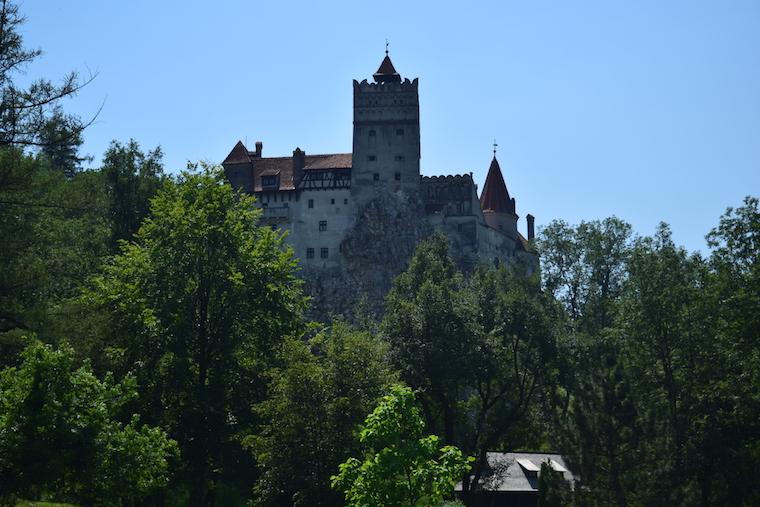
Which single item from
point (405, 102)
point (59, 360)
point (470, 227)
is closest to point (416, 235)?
point (470, 227)

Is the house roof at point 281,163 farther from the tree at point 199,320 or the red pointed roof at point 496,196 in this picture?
the tree at point 199,320

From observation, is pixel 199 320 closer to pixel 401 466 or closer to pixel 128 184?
pixel 401 466

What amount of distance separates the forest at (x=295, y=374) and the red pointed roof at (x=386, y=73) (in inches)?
1858

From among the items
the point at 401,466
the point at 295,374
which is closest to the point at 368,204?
the point at 295,374

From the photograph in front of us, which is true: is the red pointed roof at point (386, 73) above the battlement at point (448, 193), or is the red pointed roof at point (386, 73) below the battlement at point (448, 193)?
above

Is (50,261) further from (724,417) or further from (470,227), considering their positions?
(470,227)

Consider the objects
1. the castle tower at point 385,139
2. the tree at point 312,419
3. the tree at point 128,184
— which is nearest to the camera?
the tree at point 312,419

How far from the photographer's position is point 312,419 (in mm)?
31297

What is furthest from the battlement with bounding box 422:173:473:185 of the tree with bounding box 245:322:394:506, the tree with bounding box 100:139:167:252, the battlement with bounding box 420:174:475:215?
the tree with bounding box 245:322:394:506

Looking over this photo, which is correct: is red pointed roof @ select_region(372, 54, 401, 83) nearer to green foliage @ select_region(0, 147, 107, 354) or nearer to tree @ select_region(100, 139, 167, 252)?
tree @ select_region(100, 139, 167, 252)

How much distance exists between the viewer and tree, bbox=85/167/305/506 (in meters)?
33.2

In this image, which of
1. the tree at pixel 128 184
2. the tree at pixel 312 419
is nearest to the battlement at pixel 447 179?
the tree at pixel 128 184

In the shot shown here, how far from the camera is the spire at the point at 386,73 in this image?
90438 mm

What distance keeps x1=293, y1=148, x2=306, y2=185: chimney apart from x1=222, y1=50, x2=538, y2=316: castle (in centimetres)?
8
